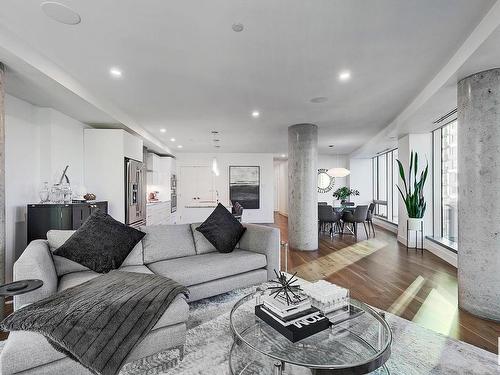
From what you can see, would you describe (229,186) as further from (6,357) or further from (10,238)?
(6,357)

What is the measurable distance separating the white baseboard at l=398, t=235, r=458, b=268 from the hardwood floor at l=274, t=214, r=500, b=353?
3.4 inches

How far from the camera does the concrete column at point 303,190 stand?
17.8 ft

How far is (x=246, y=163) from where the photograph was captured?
9859 millimetres

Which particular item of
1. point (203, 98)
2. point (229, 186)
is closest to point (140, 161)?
point (203, 98)

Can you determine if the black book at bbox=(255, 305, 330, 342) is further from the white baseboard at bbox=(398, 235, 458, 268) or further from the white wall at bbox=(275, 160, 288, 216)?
the white wall at bbox=(275, 160, 288, 216)

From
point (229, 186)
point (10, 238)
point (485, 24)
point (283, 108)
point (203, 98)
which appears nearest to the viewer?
point (485, 24)

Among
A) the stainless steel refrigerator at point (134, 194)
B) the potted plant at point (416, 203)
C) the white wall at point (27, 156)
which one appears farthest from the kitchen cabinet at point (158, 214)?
the potted plant at point (416, 203)

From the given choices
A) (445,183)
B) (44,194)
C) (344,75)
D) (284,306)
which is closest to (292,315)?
(284,306)

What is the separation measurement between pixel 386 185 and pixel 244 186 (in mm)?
4942

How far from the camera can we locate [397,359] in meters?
1.90

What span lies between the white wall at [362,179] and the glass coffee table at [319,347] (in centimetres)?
875

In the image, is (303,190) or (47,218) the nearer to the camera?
(47,218)

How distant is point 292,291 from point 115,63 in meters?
3.07

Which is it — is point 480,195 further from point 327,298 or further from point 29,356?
point 29,356
